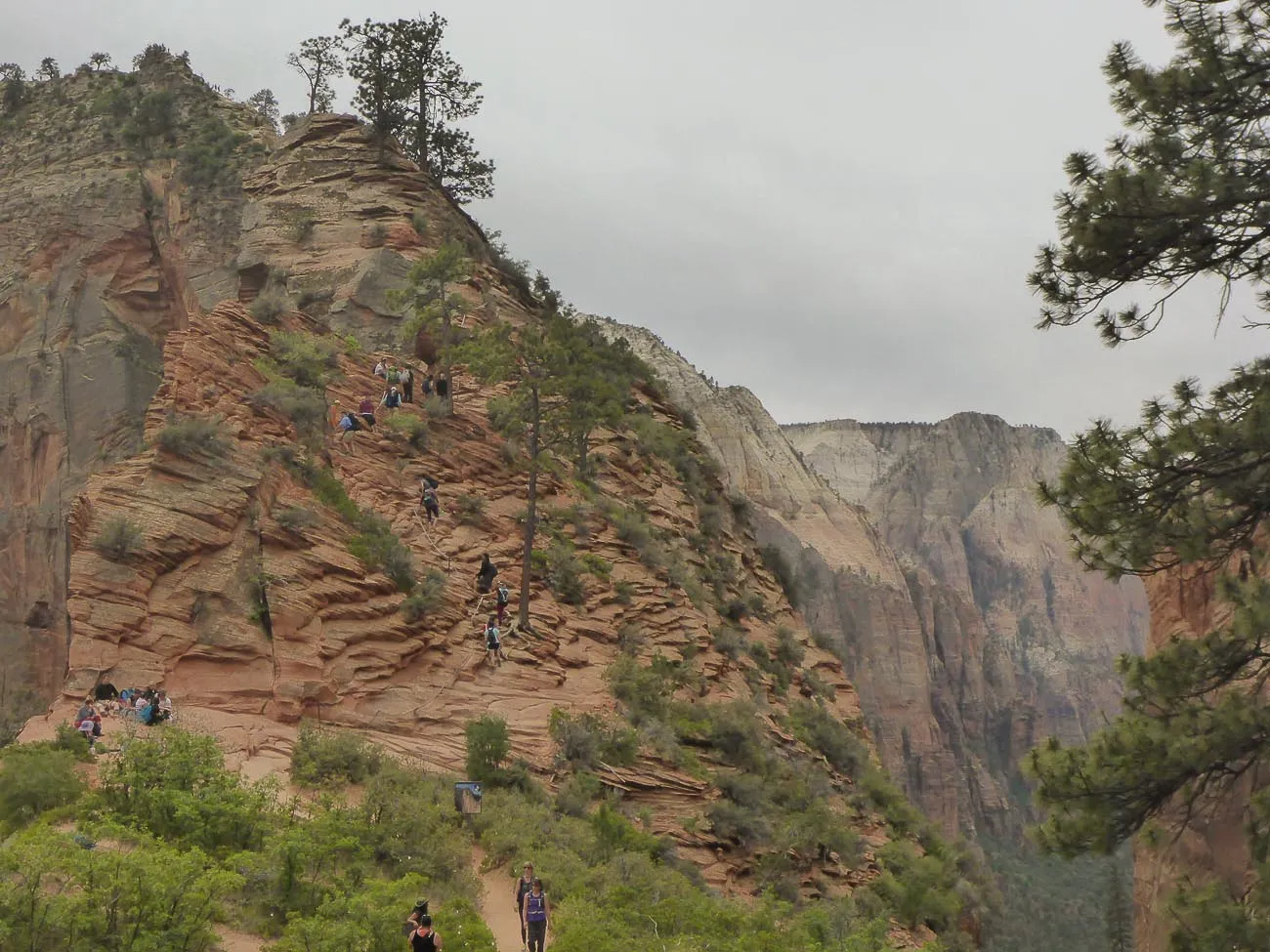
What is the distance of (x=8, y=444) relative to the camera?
39.1 meters

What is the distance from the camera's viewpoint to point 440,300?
3328cm

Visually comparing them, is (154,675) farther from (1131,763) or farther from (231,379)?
(1131,763)

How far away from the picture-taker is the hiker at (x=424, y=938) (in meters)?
12.5

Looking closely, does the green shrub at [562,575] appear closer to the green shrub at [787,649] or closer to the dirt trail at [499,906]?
the green shrub at [787,649]

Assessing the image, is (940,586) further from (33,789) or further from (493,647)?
(33,789)

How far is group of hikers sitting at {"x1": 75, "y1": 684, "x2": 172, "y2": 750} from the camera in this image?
1934 centimetres

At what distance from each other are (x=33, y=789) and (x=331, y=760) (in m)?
4.54

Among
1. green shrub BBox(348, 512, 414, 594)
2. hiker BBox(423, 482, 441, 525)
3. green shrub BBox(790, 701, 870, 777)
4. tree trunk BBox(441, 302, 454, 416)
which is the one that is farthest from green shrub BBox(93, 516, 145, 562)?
green shrub BBox(790, 701, 870, 777)

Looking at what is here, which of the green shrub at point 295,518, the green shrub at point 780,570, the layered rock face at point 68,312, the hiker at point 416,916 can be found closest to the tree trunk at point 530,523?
the green shrub at point 295,518

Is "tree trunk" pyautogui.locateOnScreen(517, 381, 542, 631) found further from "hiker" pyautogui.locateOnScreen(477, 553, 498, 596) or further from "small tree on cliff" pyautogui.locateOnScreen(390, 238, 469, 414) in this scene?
"small tree on cliff" pyautogui.locateOnScreen(390, 238, 469, 414)

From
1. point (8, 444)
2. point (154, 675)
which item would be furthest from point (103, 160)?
point (154, 675)

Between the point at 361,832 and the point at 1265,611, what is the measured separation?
11239 mm

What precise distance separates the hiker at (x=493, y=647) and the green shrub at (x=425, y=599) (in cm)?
117

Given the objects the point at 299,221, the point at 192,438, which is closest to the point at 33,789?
the point at 192,438
